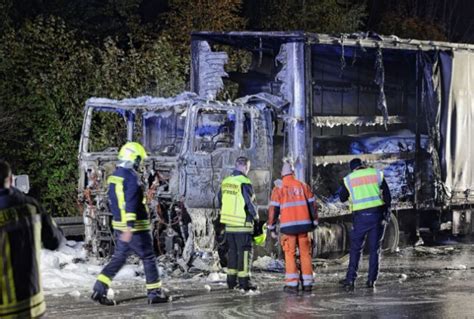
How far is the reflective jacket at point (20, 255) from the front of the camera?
20.8 ft

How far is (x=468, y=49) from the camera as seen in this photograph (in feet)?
59.3

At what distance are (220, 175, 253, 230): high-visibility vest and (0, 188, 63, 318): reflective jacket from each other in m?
5.71

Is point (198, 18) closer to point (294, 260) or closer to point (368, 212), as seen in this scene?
point (368, 212)

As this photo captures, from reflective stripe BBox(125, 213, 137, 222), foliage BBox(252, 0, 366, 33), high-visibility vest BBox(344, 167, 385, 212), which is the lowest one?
reflective stripe BBox(125, 213, 137, 222)

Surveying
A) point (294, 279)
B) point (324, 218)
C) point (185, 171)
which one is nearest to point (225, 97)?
point (324, 218)

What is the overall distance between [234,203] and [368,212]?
165 centimetres

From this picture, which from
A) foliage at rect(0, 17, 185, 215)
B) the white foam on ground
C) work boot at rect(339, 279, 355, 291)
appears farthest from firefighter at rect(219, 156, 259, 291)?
foliage at rect(0, 17, 185, 215)

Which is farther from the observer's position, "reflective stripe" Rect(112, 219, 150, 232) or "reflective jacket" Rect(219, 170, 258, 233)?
"reflective jacket" Rect(219, 170, 258, 233)

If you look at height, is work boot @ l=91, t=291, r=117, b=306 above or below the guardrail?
below

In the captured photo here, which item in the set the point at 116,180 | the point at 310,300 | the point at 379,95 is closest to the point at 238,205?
the point at 310,300

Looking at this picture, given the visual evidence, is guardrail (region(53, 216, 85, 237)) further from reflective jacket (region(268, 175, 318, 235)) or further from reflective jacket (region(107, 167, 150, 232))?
reflective jacket (region(107, 167, 150, 232))

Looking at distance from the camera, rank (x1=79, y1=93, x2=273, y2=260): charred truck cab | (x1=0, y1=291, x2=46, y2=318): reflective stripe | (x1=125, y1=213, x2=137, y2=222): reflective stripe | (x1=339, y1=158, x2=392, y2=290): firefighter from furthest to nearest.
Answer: (x1=79, y1=93, x2=273, y2=260): charred truck cab < (x1=339, y1=158, x2=392, y2=290): firefighter < (x1=125, y1=213, x2=137, y2=222): reflective stripe < (x1=0, y1=291, x2=46, y2=318): reflective stripe

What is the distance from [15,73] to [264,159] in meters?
6.68

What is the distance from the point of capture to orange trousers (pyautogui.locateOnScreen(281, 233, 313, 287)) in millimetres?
12414
